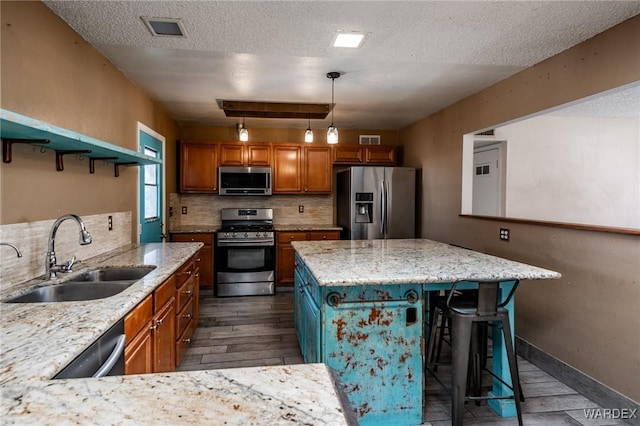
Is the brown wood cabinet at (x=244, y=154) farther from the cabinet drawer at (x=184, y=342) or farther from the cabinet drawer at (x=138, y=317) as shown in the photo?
the cabinet drawer at (x=138, y=317)

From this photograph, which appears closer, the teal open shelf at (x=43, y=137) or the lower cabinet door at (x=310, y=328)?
the teal open shelf at (x=43, y=137)

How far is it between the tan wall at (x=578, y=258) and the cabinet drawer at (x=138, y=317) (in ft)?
9.17

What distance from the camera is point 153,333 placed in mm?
1944

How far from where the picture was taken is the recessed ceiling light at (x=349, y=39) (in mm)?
2244

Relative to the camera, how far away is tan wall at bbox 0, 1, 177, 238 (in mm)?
1676

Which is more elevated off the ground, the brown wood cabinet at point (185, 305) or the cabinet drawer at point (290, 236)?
the cabinet drawer at point (290, 236)

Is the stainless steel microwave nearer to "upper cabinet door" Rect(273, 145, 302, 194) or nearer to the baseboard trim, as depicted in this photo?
"upper cabinet door" Rect(273, 145, 302, 194)

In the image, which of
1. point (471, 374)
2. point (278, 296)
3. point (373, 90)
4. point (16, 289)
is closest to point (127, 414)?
point (16, 289)

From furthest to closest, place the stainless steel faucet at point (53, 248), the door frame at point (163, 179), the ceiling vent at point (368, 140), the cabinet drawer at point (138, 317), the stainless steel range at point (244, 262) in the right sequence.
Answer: the ceiling vent at point (368, 140), the stainless steel range at point (244, 262), the door frame at point (163, 179), the stainless steel faucet at point (53, 248), the cabinet drawer at point (138, 317)

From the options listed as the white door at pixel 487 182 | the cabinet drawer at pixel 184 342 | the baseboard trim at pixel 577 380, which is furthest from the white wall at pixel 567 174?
the cabinet drawer at pixel 184 342

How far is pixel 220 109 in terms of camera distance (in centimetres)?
436

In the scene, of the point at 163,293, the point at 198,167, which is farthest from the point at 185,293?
the point at 198,167

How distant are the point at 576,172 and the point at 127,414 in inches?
210

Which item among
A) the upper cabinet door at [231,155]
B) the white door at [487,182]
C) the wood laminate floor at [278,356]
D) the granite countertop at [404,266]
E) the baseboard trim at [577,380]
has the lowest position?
the wood laminate floor at [278,356]
